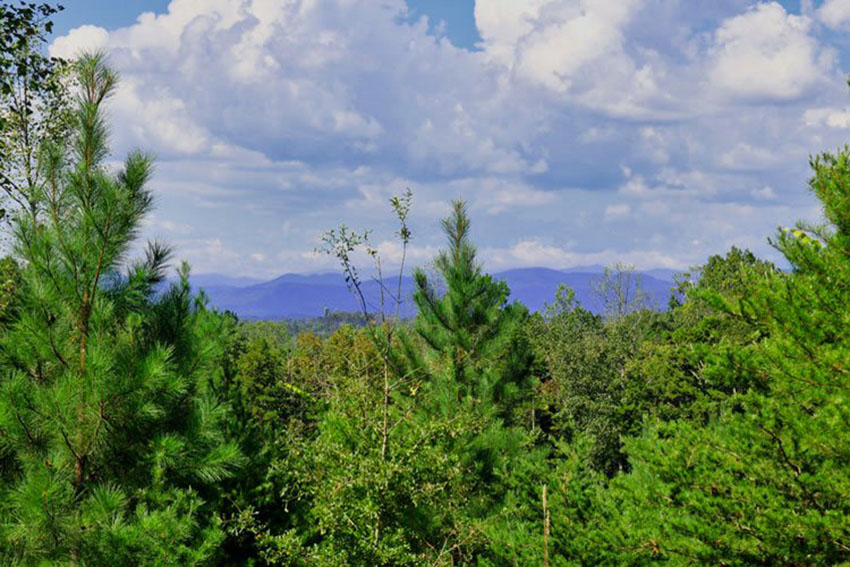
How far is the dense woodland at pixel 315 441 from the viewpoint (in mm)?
6430

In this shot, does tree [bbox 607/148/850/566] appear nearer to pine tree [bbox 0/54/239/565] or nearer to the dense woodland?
the dense woodland

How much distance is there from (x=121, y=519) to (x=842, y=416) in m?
7.42

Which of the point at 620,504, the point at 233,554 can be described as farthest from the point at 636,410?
the point at 233,554

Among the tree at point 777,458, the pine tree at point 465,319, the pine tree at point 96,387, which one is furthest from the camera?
the pine tree at point 465,319

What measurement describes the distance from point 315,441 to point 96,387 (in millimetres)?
2921

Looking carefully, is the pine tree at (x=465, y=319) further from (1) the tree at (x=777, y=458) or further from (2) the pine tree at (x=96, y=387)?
(2) the pine tree at (x=96, y=387)

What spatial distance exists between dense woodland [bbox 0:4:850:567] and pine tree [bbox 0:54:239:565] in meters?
0.02

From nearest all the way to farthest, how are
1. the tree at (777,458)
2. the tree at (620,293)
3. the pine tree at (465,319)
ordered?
the tree at (777,458), the pine tree at (465,319), the tree at (620,293)

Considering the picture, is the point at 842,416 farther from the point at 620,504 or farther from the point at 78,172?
the point at 78,172

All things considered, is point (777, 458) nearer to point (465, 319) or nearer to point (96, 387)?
point (465, 319)

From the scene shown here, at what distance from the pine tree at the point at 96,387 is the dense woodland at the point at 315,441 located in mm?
20

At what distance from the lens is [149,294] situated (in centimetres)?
740

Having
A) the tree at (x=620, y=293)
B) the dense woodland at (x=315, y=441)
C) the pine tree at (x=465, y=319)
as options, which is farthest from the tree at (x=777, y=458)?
the tree at (x=620, y=293)

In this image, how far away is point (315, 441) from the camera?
8.62 meters
